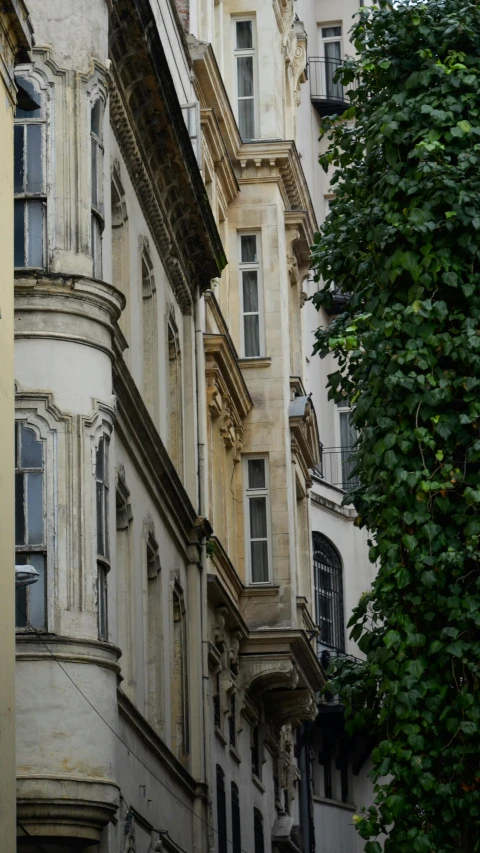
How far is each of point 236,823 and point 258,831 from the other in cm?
378

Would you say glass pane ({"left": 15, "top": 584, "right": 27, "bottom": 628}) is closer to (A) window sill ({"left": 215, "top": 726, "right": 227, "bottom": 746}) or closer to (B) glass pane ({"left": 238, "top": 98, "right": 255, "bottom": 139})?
(A) window sill ({"left": 215, "top": 726, "right": 227, "bottom": 746})

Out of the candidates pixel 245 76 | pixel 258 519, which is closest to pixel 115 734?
pixel 258 519

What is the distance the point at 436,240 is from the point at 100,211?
4.10 m

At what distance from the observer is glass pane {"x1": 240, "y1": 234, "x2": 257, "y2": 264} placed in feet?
133

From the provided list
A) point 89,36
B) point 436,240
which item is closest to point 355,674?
point 436,240

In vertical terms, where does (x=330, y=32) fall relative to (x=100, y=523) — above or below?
above

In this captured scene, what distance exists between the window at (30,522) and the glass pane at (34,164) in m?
2.63

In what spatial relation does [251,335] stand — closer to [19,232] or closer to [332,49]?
[19,232]

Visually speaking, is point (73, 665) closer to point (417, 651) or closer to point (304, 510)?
point (417, 651)

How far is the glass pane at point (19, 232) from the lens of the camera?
2122cm

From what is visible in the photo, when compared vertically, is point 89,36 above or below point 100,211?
above

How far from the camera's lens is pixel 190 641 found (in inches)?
1199

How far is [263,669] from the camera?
1478 inches

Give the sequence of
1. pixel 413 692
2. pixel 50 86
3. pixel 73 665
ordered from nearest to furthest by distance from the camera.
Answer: pixel 413 692, pixel 73 665, pixel 50 86
